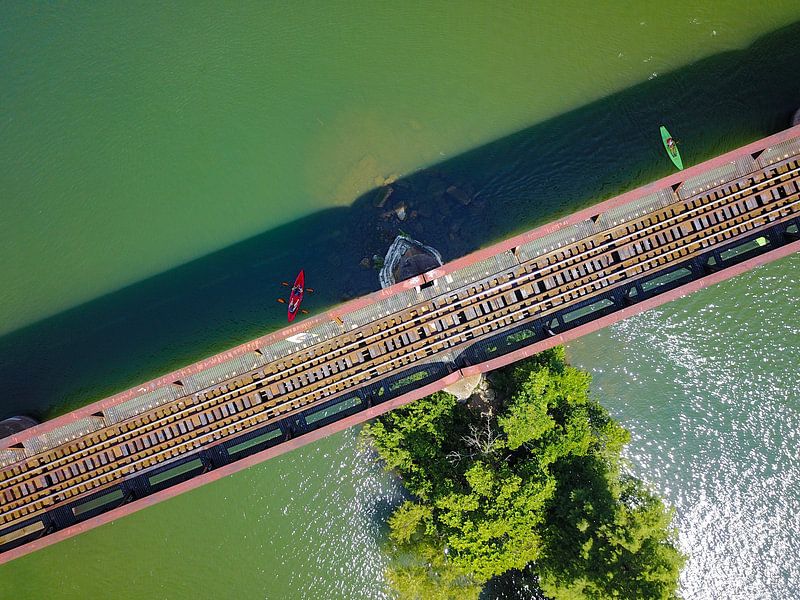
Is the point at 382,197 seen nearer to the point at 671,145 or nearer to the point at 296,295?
the point at 296,295

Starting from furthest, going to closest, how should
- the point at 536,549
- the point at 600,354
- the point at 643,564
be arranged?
the point at 600,354 → the point at 536,549 → the point at 643,564

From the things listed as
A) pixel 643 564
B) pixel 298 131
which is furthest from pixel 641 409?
pixel 298 131

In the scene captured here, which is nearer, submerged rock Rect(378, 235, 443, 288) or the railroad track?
the railroad track

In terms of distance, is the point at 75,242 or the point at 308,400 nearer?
the point at 308,400

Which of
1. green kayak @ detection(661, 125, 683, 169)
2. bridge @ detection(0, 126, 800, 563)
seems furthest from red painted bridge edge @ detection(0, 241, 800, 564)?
green kayak @ detection(661, 125, 683, 169)

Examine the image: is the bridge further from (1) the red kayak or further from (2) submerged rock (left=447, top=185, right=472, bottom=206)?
(2) submerged rock (left=447, top=185, right=472, bottom=206)

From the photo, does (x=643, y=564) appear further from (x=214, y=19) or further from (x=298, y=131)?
(x=214, y=19)

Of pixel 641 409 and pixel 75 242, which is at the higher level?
pixel 75 242
